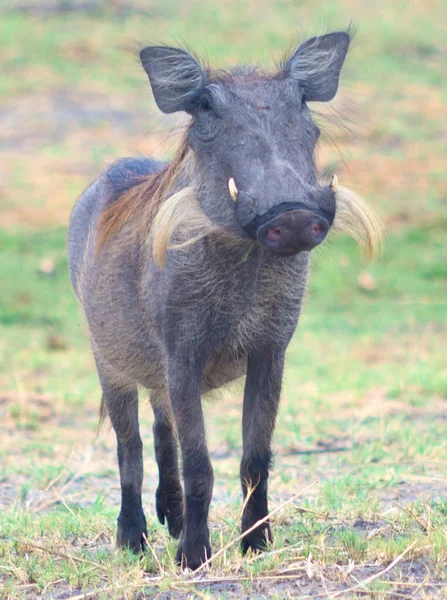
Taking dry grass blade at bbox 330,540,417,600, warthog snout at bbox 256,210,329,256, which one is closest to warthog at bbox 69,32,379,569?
warthog snout at bbox 256,210,329,256

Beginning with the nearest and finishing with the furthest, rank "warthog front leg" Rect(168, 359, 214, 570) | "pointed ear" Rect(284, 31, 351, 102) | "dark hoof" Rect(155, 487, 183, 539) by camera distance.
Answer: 1. "warthog front leg" Rect(168, 359, 214, 570)
2. "pointed ear" Rect(284, 31, 351, 102)
3. "dark hoof" Rect(155, 487, 183, 539)

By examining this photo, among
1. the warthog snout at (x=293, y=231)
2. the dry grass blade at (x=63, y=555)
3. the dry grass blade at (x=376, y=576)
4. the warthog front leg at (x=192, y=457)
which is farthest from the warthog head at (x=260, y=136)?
the dry grass blade at (x=63, y=555)

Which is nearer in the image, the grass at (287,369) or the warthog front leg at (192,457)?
the grass at (287,369)

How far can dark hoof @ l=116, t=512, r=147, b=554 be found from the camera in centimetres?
427

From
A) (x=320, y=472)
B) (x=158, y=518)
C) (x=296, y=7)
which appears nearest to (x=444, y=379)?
(x=320, y=472)

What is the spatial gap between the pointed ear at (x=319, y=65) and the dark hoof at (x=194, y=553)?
1561 mm

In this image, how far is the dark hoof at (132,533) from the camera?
4.27 meters

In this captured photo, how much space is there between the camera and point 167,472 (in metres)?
4.74

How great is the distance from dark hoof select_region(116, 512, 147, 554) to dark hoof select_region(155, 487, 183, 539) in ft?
0.58

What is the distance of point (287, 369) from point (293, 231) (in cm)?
520

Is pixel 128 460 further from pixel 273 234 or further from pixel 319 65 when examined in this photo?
pixel 319 65

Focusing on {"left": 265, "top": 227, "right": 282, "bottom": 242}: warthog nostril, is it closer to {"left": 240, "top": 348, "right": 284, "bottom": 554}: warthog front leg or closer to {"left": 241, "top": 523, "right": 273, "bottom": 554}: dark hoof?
{"left": 240, "top": 348, "right": 284, "bottom": 554}: warthog front leg

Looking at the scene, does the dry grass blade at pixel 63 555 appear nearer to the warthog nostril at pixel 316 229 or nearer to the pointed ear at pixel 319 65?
the warthog nostril at pixel 316 229

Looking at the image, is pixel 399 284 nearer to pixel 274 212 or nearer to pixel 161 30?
pixel 274 212
